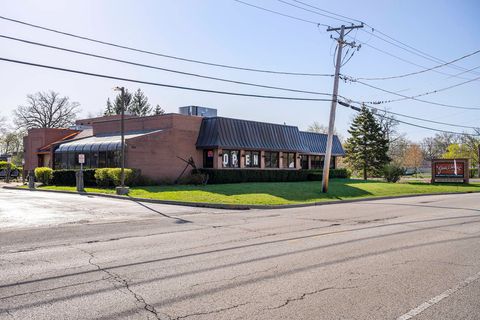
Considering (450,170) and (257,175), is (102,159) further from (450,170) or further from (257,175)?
(450,170)

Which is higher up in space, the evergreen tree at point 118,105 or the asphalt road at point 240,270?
the evergreen tree at point 118,105

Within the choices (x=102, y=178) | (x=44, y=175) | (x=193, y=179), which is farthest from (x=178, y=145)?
(x=44, y=175)

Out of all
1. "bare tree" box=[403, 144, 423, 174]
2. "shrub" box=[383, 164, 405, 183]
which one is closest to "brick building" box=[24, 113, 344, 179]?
"shrub" box=[383, 164, 405, 183]

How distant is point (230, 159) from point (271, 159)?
5.25 m

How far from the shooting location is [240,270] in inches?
266

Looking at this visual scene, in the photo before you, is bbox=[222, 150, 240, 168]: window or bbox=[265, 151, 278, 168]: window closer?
bbox=[222, 150, 240, 168]: window

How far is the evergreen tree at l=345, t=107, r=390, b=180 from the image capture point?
5494 cm

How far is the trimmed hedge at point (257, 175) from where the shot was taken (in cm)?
3294

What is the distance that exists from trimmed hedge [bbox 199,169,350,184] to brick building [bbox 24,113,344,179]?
1042 mm

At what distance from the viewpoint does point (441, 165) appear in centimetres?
4075

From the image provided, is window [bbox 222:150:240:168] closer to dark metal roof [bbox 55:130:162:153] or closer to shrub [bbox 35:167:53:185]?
dark metal roof [bbox 55:130:162:153]

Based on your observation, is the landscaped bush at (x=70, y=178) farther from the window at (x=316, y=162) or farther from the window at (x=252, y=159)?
the window at (x=316, y=162)

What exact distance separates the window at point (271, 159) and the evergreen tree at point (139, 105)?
160 feet

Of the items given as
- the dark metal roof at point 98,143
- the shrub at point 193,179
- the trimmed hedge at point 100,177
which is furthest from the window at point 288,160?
the trimmed hedge at point 100,177
